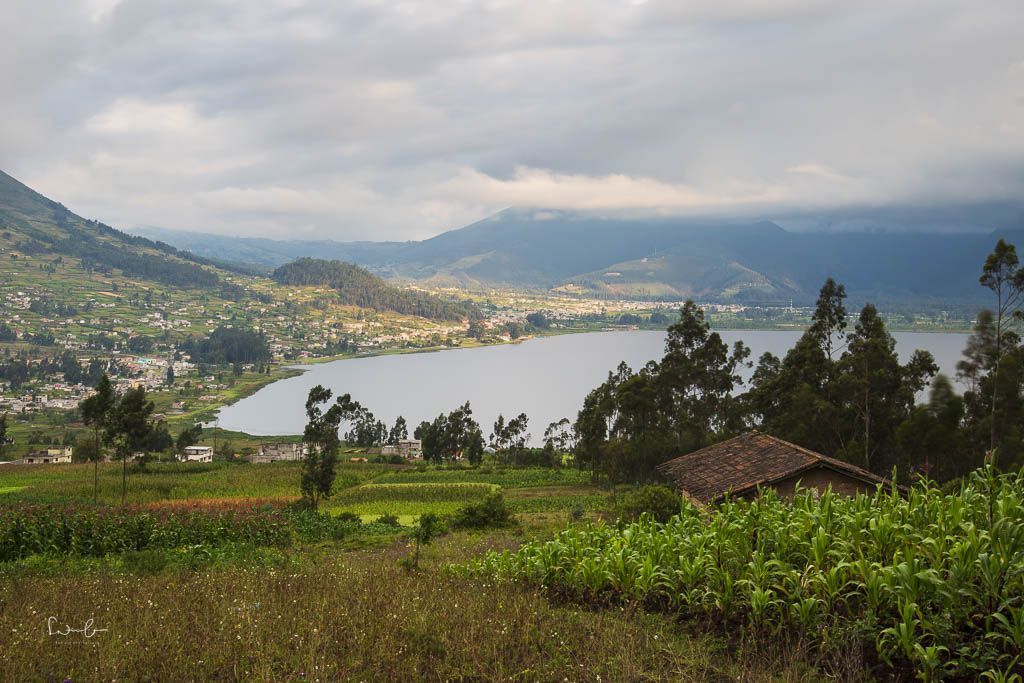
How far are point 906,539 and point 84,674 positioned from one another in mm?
5624

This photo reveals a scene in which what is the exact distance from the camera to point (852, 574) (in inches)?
190

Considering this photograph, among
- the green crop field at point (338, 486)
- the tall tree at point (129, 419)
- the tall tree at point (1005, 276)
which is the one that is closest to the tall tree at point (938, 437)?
the tall tree at point (1005, 276)

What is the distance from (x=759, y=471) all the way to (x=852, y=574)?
36.7 feet

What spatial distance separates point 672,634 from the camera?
16.5ft

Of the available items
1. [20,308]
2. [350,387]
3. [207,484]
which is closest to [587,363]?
[350,387]

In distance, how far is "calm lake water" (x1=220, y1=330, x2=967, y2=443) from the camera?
8894cm

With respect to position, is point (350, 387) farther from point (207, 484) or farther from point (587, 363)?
point (207, 484)

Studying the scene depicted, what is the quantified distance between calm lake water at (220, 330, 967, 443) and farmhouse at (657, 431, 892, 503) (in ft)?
187

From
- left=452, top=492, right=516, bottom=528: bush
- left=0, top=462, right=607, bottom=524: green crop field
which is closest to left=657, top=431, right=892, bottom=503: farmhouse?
left=452, top=492, right=516, bottom=528: bush

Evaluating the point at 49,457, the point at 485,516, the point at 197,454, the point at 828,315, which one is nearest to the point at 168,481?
the point at 197,454

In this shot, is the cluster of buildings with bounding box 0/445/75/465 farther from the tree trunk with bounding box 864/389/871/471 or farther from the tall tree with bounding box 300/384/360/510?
the tree trunk with bounding box 864/389/871/471

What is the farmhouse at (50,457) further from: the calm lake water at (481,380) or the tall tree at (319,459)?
the tall tree at (319,459)

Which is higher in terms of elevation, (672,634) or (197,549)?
(672,634)

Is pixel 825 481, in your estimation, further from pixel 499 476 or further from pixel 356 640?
pixel 499 476
